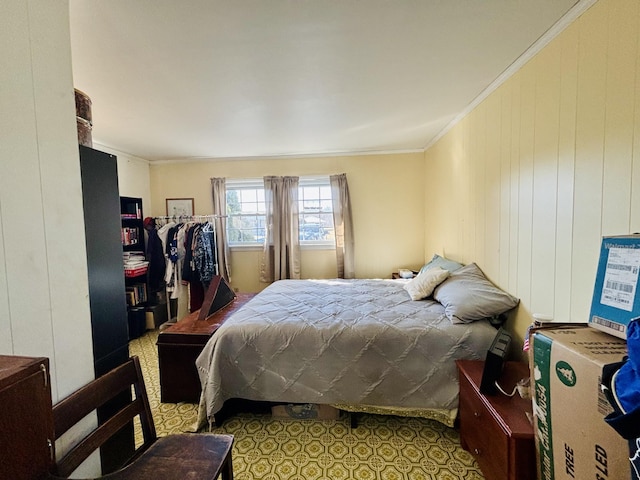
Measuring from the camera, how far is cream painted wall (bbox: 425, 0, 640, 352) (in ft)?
3.66

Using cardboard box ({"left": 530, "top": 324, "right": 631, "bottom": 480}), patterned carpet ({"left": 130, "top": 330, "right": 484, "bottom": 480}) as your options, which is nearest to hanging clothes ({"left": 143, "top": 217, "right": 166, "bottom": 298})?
patterned carpet ({"left": 130, "top": 330, "right": 484, "bottom": 480})

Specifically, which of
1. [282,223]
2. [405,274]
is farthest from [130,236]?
[405,274]

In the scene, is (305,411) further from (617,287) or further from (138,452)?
(617,287)

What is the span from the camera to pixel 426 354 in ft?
5.85

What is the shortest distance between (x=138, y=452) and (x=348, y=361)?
45.9 inches

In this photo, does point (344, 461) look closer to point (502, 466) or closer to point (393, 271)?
point (502, 466)

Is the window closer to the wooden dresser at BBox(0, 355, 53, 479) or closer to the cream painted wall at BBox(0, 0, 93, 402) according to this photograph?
the cream painted wall at BBox(0, 0, 93, 402)

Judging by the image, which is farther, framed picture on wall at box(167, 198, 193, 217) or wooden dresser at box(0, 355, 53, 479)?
framed picture on wall at box(167, 198, 193, 217)

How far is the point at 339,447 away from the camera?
1.76m

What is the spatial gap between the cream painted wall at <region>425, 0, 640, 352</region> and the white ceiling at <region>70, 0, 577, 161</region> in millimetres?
245

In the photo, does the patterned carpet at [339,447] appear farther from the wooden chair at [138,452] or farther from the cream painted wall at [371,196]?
the cream painted wall at [371,196]

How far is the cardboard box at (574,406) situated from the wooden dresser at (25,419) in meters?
1.44

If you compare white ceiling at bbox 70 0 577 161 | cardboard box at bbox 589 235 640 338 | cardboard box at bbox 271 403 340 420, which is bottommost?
cardboard box at bbox 271 403 340 420

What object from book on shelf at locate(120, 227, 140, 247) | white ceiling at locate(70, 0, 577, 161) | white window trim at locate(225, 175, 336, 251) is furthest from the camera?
white window trim at locate(225, 175, 336, 251)
